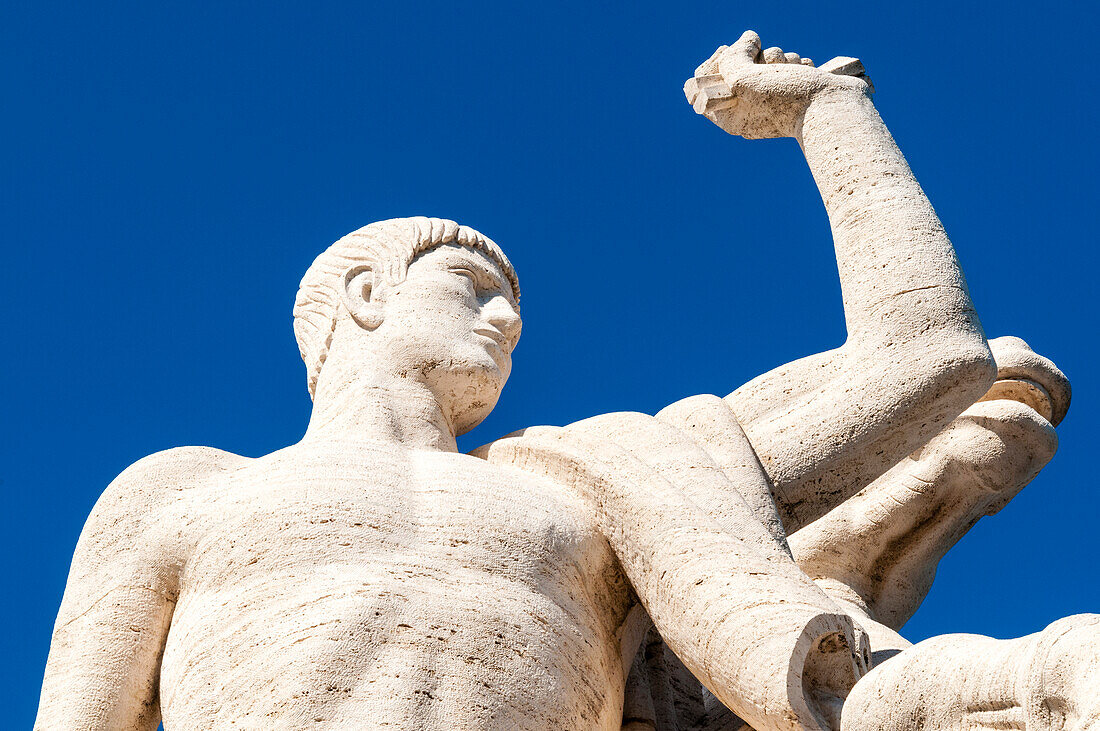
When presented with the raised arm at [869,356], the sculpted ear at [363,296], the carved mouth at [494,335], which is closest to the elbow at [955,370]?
the raised arm at [869,356]

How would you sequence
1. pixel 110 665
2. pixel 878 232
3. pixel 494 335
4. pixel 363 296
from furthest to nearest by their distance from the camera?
pixel 363 296 → pixel 494 335 → pixel 878 232 → pixel 110 665

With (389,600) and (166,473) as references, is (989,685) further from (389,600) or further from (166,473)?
(166,473)

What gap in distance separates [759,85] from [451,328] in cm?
170

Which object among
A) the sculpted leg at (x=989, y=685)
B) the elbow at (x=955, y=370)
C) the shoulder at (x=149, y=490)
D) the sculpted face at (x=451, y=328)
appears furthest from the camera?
the sculpted face at (x=451, y=328)

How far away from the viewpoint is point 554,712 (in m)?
5.53

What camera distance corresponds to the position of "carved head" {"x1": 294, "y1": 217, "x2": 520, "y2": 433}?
685 centimetres

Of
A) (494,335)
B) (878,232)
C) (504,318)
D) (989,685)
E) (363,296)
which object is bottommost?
(989,685)

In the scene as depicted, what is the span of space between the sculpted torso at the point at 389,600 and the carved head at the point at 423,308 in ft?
2.01

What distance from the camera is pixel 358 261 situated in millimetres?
7387

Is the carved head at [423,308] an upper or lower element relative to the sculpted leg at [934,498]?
upper

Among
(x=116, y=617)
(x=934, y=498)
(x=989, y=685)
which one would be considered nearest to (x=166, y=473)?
(x=116, y=617)

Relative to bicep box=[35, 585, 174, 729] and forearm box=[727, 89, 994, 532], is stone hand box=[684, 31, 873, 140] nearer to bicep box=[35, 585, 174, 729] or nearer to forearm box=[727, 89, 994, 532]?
forearm box=[727, 89, 994, 532]

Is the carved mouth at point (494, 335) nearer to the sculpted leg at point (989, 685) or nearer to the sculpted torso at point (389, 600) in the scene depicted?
the sculpted torso at point (389, 600)

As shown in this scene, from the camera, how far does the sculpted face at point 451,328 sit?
6.84 m
